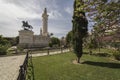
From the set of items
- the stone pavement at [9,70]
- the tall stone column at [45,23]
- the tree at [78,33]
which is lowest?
the stone pavement at [9,70]

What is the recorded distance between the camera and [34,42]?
45.3 m

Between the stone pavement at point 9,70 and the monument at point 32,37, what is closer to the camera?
the stone pavement at point 9,70

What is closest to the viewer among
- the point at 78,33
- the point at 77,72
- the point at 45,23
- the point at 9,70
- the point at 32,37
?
the point at 77,72

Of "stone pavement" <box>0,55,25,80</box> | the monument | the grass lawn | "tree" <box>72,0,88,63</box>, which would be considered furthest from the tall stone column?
the grass lawn

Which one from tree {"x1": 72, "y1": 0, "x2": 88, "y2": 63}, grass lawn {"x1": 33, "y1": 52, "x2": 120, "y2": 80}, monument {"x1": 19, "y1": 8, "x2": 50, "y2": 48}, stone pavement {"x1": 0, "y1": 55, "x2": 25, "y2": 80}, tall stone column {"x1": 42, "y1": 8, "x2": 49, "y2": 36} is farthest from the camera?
tall stone column {"x1": 42, "y1": 8, "x2": 49, "y2": 36}

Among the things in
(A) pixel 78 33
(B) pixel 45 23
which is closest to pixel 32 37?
(B) pixel 45 23

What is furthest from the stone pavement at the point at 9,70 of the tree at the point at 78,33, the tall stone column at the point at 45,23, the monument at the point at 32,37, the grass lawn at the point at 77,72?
the tall stone column at the point at 45,23

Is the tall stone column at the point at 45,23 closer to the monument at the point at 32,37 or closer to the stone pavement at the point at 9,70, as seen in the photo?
the monument at the point at 32,37

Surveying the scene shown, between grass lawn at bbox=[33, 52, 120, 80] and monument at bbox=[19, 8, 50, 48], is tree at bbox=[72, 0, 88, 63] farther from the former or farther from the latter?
monument at bbox=[19, 8, 50, 48]

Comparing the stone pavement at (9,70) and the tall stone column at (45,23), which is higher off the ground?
the tall stone column at (45,23)

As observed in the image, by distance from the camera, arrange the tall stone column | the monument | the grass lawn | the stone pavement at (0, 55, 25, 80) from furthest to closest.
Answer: the tall stone column → the monument → the stone pavement at (0, 55, 25, 80) → the grass lawn

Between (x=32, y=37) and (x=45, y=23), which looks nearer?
(x=32, y=37)

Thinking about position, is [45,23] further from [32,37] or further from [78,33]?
[78,33]

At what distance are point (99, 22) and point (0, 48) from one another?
24475 mm
